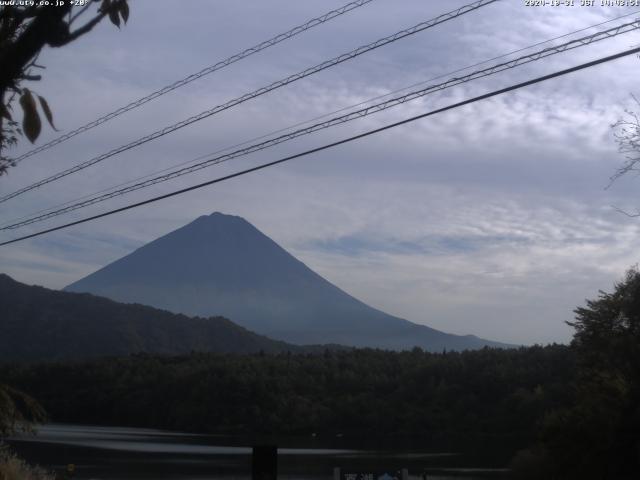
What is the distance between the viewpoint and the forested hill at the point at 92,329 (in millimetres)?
106312

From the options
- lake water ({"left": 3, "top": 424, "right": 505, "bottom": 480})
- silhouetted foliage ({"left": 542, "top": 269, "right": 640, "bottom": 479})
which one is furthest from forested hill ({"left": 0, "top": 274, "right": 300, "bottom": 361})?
silhouetted foliage ({"left": 542, "top": 269, "right": 640, "bottom": 479})

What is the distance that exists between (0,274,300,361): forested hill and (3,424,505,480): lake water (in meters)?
45.4

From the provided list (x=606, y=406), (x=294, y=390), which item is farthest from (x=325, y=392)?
(x=606, y=406)

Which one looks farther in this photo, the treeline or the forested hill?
the forested hill

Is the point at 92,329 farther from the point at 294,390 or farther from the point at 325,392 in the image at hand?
the point at 325,392

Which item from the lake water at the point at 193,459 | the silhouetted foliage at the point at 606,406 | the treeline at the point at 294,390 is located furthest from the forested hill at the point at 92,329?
the silhouetted foliage at the point at 606,406

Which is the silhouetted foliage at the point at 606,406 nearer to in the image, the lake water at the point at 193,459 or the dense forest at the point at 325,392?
the lake water at the point at 193,459

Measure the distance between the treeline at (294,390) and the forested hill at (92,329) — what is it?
59.1 feet

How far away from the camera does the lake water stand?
34125 mm

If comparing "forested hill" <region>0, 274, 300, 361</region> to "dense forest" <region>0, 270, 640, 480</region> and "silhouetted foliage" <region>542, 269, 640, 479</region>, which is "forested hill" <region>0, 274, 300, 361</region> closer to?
"dense forest" <region>0, 270, 640, 480</region>

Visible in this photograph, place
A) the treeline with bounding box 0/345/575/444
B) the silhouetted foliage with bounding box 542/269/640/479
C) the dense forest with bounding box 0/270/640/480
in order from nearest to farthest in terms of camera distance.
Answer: the silhouetted foliage with bounding box 542/269/640/479 < the dense forest with bounding box 0/270/640/480 < the treeline with bounding box 0/345/575/444

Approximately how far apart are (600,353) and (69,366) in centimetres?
6115

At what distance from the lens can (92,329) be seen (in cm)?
11694

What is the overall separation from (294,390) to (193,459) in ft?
127
